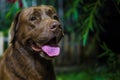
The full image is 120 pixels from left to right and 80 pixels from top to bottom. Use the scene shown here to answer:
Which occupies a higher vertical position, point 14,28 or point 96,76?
point 14,28

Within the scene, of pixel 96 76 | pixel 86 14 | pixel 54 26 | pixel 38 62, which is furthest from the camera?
pixel 96 76

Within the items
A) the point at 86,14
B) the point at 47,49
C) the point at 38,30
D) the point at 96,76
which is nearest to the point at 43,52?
the point at 47,49

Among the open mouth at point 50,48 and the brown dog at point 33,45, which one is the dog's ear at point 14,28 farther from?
the open mouth at point 50,48

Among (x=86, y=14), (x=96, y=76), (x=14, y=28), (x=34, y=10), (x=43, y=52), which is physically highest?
(x=34, y=10)

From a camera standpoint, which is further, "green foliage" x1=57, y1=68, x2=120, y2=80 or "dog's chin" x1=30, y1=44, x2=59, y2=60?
"green foliage" x1=57, y1=68, x2=120, y2=80

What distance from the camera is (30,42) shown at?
604cm

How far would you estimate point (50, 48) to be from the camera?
5.89 meters

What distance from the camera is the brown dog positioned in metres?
5.88

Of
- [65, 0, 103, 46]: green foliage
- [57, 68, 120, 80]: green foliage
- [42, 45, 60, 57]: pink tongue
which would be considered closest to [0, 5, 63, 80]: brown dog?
[42, 45, 60, 57]: pink tongue

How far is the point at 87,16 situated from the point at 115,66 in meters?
0.94

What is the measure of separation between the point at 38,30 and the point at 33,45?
20cm

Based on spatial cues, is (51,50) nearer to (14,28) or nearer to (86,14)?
(14,28)

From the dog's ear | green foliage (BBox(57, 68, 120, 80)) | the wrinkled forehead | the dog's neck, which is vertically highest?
the wrinkled forehead

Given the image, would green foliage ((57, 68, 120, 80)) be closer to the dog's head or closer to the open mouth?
the dog's head
